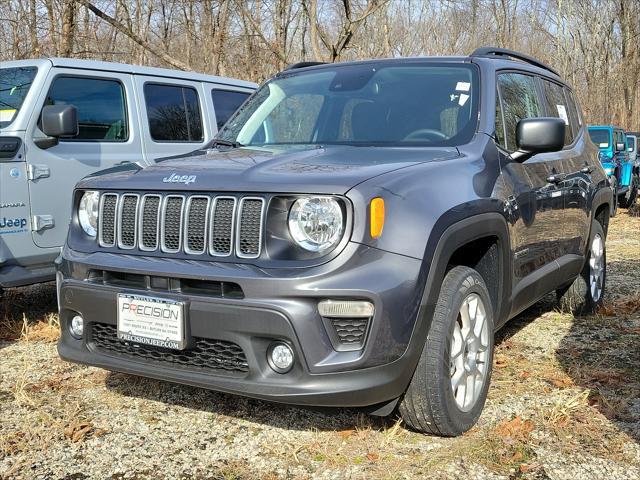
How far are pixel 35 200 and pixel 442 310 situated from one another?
3341mm

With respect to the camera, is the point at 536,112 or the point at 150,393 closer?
the point at 150,393

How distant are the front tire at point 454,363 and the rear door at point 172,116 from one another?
321 cm

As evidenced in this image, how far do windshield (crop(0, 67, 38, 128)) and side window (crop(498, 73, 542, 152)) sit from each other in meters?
3.37

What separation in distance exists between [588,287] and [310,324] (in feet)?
11.2

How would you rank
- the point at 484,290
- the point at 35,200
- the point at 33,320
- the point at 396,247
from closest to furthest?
the point at 396,247 → the point at 484,290 → the point at 35,200 → the point at 33,320

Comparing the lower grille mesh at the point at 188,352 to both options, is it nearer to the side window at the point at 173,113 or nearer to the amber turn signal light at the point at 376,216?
the amber turn signal light at the point at 376,216

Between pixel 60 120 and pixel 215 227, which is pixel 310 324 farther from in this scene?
pixel 60 120

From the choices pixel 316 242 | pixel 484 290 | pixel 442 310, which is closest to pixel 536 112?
pixel 484 290

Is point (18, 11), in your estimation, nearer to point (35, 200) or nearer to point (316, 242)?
point (35, 200)

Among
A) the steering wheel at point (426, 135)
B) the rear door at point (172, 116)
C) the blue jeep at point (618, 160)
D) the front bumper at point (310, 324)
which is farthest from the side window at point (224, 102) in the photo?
the blue jeep at point (618, 160)

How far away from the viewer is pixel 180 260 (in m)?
2.88

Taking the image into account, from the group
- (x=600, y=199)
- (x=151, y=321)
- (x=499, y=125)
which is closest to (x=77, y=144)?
(x=151, y=321)

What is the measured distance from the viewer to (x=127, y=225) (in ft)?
10.2

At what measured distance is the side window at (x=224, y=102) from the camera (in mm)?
6590
